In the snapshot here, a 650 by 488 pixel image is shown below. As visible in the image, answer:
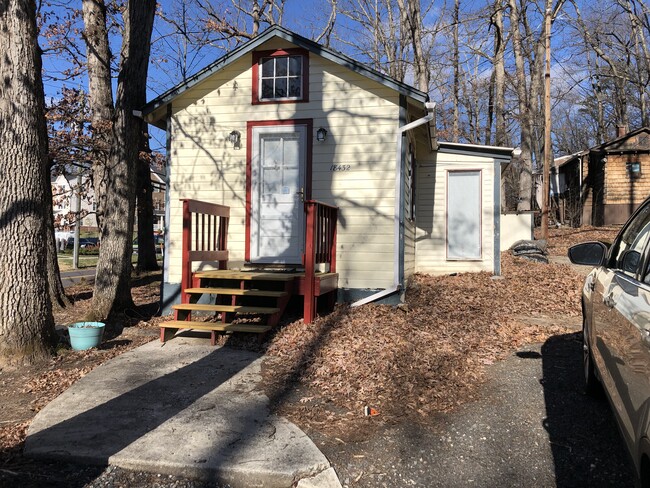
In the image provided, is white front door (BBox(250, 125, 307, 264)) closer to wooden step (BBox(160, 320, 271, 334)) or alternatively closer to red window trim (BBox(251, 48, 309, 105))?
red window trim (BBox(251, 48, 309, 105))

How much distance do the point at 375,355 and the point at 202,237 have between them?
356cm

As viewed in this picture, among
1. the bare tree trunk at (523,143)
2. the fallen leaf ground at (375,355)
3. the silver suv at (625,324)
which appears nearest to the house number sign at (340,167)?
the fallen leaf ground at (375,355)

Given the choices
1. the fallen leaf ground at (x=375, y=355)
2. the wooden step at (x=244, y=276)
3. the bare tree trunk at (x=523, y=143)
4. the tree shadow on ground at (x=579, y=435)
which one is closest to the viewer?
the tree shadow on ground at (x=579, y=435)

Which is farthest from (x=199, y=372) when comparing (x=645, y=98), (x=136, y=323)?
(x=645, y=98)

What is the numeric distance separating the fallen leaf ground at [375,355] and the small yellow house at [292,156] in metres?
0.98

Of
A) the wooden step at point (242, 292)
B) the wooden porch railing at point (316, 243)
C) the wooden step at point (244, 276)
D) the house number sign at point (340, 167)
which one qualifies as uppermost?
the house number sign at point (340, 167)

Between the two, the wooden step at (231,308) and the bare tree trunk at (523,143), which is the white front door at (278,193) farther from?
the bare tree trunk at (523,143)

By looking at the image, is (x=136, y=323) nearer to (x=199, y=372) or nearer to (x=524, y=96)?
(x=199, y=372)

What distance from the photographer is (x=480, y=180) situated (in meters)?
10.9

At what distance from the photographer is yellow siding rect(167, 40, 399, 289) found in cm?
777

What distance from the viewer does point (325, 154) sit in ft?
26.0

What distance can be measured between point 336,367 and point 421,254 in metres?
6.65

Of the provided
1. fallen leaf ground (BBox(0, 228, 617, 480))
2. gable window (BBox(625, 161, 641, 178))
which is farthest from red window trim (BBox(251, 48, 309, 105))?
gable window (BBox(625, 161, 641, 178))

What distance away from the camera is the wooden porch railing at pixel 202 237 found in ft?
22.5
